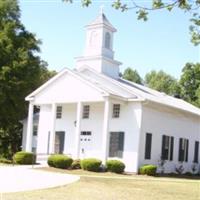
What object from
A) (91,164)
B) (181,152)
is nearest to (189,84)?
(181,152)

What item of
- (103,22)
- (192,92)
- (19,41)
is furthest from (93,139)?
(192,92)

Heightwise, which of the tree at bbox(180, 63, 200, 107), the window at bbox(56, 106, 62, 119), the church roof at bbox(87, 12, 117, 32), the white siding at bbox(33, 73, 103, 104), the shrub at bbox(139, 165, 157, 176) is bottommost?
the shrub at bbox(139, 165, 157, 176)

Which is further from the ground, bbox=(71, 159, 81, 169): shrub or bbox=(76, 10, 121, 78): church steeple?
bbox=(76, 10, 121, 78): church steeple

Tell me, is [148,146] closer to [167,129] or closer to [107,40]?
[167,129]

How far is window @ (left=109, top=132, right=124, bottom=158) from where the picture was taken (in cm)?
3391

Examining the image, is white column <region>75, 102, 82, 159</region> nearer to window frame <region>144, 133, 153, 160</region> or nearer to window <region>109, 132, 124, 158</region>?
window <region>109, 132, 124, 158</region>

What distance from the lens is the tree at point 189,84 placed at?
54.9m

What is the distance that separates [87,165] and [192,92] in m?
28.7

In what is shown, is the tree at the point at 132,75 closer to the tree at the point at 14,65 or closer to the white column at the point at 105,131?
the tree at the point at 14,65

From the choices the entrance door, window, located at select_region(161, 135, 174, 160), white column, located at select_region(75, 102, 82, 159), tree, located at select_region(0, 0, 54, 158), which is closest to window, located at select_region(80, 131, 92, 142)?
white column, located at select_region(75, 102, 82, 159)

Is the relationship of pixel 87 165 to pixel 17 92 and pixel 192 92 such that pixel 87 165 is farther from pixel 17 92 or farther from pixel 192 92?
pixel 192 92

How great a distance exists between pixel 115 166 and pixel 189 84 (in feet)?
91.9

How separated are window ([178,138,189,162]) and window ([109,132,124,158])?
21.6 feet

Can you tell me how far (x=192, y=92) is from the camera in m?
57.2
